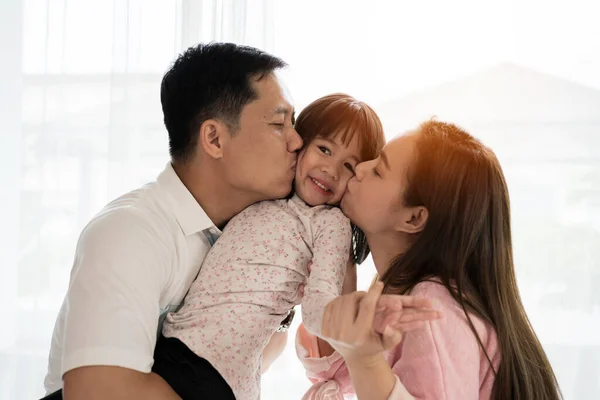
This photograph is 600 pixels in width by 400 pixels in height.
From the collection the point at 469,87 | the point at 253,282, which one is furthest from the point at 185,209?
the point at 469,87

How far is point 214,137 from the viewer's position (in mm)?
1832

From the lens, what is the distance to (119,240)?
5.15 ft

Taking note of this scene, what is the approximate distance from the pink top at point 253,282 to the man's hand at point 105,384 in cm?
16

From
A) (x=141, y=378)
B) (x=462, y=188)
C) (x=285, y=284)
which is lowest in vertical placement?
(x=141, y=378)

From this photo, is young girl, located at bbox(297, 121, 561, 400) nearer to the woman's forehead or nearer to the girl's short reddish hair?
the woman's forehead

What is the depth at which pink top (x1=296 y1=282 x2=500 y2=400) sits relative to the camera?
4.80 ft

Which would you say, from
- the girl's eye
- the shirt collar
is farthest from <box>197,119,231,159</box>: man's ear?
the girl's eye

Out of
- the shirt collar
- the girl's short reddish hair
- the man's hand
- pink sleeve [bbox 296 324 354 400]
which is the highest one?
the girl's short reddish hair

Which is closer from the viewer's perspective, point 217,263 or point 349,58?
point 217,263

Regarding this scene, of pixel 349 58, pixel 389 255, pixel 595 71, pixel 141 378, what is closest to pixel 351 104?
pixel 389 255

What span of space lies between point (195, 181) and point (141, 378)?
1.80 feet

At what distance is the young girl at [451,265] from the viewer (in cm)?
149

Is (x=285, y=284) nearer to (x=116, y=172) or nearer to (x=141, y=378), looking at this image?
(x=141, y=378)

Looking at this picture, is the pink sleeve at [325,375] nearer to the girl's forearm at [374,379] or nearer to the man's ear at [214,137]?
the girl's forearm at [374,379]
